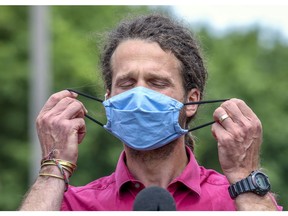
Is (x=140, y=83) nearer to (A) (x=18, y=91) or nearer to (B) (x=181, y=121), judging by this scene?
(B) (x=181, y=121)

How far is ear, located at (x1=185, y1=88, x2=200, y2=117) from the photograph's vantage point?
5648mm

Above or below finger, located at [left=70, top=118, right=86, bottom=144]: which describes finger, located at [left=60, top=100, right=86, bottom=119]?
above

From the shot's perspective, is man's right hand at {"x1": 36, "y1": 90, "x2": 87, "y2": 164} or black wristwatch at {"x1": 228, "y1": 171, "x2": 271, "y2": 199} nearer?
black wristwatch at {"x1": 228, "y1": 171, "x2": 271, "y2": 199}

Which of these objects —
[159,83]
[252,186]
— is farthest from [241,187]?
[159,83]

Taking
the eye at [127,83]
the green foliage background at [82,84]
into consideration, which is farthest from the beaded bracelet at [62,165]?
the green foliage background at [82,84]

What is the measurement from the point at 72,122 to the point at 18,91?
18.7 m

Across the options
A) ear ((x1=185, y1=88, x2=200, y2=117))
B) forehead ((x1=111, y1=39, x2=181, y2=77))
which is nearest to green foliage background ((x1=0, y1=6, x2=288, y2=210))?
ear ((x1=185, y1=88, x2=200, y2=117))

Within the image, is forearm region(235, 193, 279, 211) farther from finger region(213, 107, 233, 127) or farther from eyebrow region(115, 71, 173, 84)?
eyebrow region(115, 71, 173, 84)

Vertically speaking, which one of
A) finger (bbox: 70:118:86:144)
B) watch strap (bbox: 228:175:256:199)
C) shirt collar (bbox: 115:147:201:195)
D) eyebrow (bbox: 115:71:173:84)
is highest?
eyebrow (bbox: 115:71:173:84)

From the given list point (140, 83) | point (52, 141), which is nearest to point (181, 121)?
point (140, 83)

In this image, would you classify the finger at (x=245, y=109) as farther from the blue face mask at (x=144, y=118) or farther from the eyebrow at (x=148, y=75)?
the eyebrow at (x=148, y=75)

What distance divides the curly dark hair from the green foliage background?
14.2 metres

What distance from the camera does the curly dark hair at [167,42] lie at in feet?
18.6

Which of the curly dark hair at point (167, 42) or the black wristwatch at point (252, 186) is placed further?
the curly dark hair at point (167, 42)
